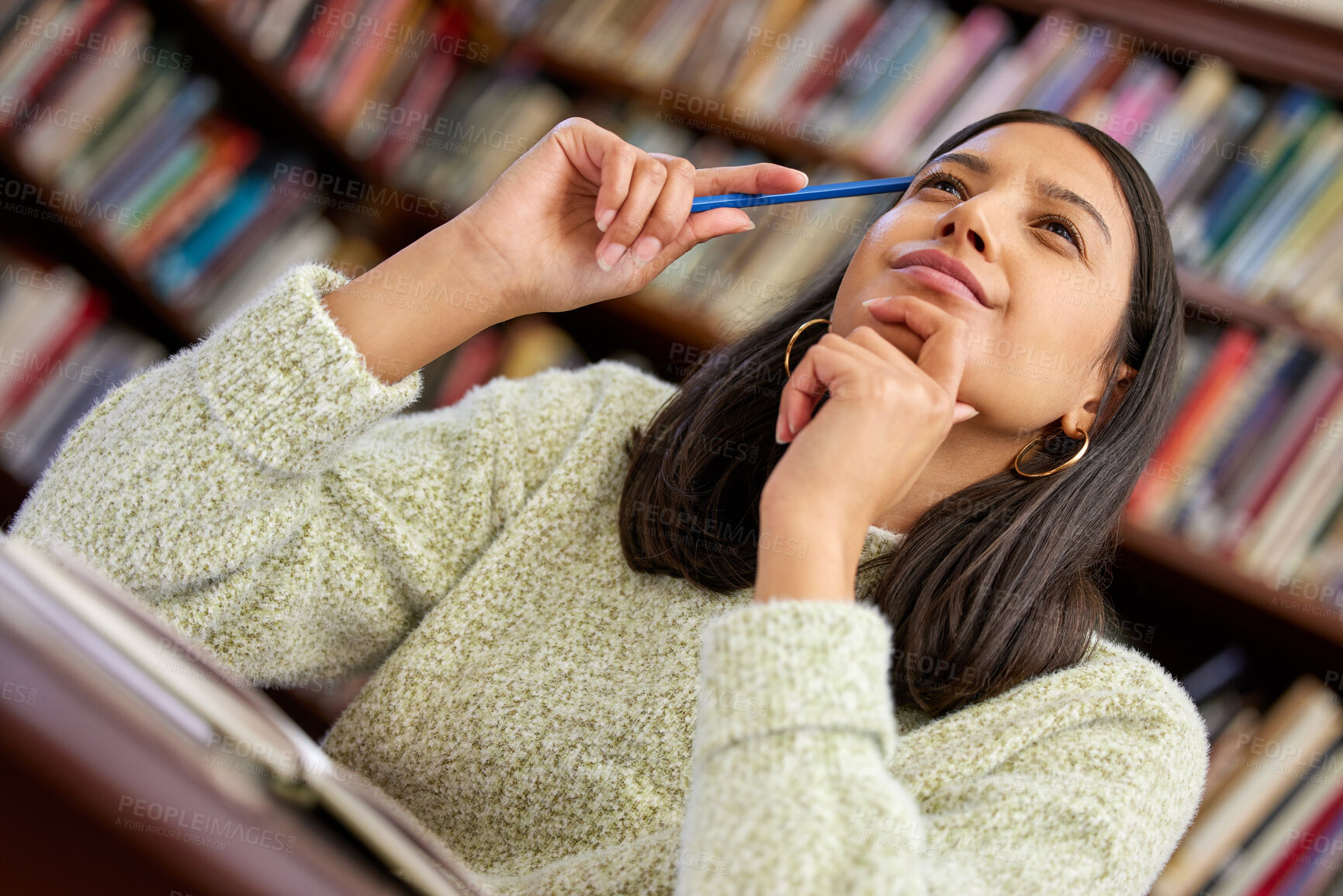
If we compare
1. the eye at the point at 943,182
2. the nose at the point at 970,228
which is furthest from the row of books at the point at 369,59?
Answer: the nose at the point at 970,228

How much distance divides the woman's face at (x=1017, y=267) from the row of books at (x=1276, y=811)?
2.35 ft

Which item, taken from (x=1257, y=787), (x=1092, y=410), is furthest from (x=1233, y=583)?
(x=1092, y=410)

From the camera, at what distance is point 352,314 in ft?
2.93

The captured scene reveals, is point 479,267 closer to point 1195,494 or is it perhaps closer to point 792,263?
point 792,263

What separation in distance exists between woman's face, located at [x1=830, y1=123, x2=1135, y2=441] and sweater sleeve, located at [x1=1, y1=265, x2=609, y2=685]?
0.44 meters

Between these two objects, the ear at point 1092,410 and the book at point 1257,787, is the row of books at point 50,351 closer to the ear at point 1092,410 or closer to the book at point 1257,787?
the ear at point 1092,410

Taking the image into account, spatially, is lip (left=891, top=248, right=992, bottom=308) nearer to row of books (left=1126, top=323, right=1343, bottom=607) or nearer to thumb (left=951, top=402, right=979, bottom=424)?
thumb (left=951, top=402, right=979, bottom=424)

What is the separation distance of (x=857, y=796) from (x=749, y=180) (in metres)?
0.64

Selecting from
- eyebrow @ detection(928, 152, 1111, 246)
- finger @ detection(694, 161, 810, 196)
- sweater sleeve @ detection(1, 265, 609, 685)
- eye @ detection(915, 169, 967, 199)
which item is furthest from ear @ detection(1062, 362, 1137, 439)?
sweater sleeve @ detection(1, 265, 609, 685)

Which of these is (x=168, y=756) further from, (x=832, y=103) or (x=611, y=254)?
(x=832, y=103)

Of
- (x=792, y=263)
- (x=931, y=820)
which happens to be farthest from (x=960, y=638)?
(x=792, y=263)

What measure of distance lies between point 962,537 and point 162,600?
0.77 metres

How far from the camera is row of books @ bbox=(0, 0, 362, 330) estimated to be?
172 cm

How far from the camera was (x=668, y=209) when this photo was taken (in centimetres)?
95
